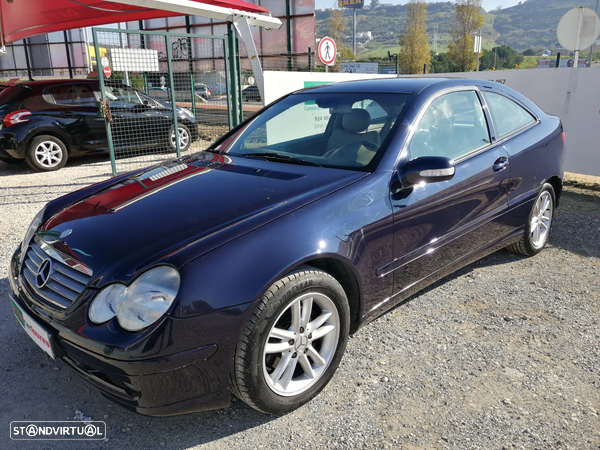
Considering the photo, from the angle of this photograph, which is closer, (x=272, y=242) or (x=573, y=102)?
(x=272, y=242)

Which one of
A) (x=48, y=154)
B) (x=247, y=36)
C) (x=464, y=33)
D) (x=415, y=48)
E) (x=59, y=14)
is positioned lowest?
(x=48, y=154)

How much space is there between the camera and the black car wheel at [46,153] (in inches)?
344

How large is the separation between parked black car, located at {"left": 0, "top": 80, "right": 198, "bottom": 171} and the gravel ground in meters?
5.87

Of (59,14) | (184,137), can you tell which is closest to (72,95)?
(184,137)

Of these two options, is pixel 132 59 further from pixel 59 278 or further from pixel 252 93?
pixel 59 278

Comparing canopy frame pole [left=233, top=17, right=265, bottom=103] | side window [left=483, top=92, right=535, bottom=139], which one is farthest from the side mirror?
canopy frame pole [left=233, top=17, right=265, bottom=103]

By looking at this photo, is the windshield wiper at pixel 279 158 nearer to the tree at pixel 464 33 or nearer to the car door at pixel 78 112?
the car door at pixel 78 112

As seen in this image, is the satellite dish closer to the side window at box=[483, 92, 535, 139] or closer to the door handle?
the side window at box=[483, 92, 535, 139]

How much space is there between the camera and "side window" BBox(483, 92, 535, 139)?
378cm

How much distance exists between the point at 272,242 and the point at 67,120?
820 cm

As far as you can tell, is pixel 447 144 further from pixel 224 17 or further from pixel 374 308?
pixel 224 17

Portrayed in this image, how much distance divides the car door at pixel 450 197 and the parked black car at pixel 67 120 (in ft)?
21.1

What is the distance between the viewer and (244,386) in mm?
2203

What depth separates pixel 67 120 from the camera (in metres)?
9.02
